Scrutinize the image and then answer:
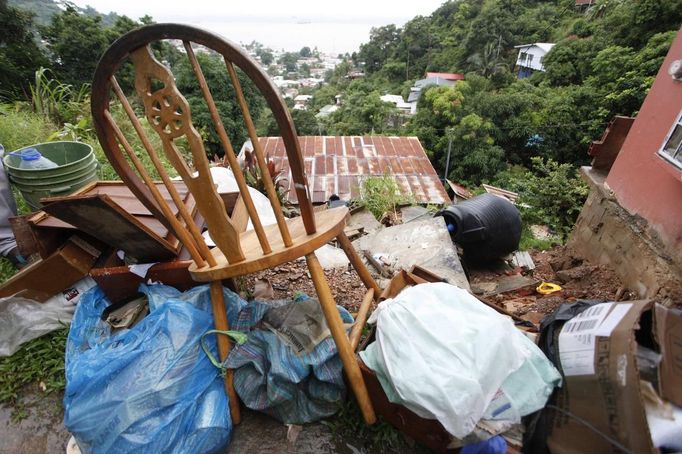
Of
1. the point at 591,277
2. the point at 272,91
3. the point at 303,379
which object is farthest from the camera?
the point at 591,277

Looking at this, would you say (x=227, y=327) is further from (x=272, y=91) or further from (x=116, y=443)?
(x=272, y=91)

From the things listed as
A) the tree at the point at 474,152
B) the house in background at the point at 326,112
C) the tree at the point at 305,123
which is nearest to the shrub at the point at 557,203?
the tree at the point at 474,152

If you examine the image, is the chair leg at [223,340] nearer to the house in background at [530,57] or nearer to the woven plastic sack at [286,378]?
the woven plastic sack at [286,378]

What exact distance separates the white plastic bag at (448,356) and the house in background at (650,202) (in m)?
2.30

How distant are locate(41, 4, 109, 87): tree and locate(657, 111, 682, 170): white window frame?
17.1 meters

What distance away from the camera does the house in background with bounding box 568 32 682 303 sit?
8.81 feet

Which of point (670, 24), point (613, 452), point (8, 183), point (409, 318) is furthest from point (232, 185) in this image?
point (670, 24)

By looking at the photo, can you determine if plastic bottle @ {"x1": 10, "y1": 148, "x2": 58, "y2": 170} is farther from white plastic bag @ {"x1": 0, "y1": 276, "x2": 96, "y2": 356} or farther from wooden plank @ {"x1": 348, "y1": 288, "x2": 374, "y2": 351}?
wooden plank @ {"x1": 348, "y1": 288, "x2": 374, "y2": 351}

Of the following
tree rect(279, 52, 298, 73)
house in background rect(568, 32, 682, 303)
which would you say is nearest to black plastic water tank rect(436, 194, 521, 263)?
house in background rect(568, 32, 682, 303)

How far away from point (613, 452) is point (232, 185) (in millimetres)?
3152

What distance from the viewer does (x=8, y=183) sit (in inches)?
95.3

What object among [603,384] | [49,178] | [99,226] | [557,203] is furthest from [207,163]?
[557,203]

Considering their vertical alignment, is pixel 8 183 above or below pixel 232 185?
above

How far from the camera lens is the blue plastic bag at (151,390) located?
4.64 ft
